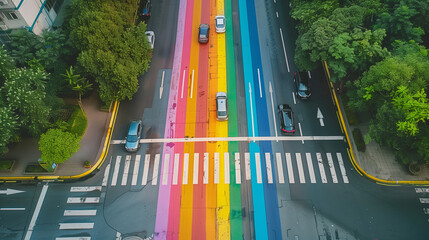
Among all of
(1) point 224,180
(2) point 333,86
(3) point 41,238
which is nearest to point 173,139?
(1) point 224,180

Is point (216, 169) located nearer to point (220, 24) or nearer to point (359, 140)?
point (359, 140)

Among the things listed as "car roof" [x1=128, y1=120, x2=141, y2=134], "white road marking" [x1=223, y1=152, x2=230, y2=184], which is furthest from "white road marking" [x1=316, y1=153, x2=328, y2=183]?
"car roof" [x1=128, y1=120, x2=141, y2=134]

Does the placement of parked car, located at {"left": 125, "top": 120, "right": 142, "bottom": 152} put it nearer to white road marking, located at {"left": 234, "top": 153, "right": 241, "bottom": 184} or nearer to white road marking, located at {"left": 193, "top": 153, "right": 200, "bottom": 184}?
white road marking, located at {"left": 193, "top": 153, "right": 200, "bottom": 184}

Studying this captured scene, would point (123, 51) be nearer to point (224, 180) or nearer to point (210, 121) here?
point (210, 121)

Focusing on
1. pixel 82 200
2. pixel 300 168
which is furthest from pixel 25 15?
pixel 300 168

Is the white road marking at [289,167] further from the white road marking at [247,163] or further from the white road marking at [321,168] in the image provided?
the white road marking at [247,163]

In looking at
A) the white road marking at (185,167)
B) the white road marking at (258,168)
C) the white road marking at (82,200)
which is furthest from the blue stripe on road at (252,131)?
the white road marking at (82,200)
